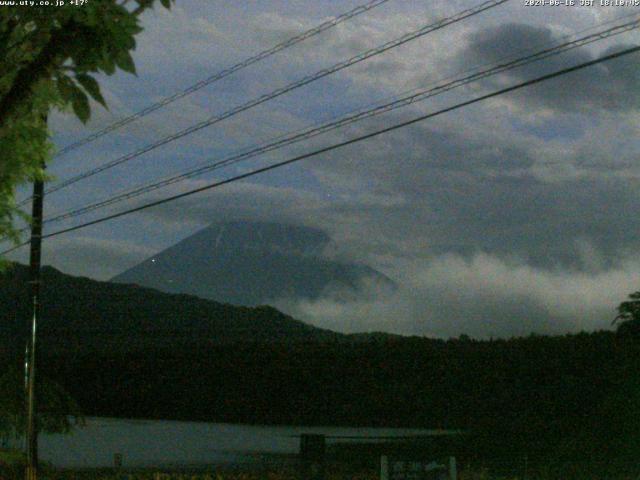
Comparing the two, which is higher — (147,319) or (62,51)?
(147,319)

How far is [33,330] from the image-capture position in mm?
21281

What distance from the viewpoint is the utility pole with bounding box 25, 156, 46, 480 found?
20672 millimetres

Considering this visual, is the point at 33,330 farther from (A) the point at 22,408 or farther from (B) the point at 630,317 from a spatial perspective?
(B) the point at 630,317

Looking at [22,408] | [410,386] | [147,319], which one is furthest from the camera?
[147,319]

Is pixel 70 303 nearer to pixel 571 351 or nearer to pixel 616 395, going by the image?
pixel 571 351

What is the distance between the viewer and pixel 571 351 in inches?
1216

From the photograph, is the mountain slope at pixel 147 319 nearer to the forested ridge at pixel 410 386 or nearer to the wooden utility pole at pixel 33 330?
the forested ridge at pixel 410 386

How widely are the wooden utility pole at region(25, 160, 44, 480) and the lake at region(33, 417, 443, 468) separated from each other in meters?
5.50

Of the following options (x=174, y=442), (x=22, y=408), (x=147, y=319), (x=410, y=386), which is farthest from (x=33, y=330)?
(x=147, y=319)

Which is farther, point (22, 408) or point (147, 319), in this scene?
point (147, 319)

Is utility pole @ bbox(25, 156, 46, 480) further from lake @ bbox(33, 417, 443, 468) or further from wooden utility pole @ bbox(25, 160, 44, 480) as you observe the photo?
lake @ bbox(33, 417, 443, 468)

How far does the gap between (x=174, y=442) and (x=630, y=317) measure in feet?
58.5

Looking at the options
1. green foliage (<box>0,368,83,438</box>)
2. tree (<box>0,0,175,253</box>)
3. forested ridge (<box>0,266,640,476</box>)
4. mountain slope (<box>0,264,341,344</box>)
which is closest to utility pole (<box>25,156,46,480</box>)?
green foliage (<box>0,368,83,438</box>)

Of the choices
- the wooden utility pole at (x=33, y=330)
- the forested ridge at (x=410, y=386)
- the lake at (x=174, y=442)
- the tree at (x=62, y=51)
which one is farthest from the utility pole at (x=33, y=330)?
the tree at (x=62, y=51)
